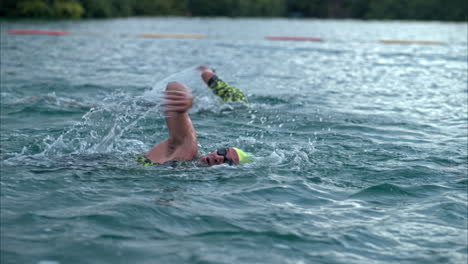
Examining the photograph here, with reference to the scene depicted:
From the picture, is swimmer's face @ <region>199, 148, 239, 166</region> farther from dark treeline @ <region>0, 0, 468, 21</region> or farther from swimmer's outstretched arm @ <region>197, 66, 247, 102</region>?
dark treeline @ <region>0, 0, 468, 21</region>

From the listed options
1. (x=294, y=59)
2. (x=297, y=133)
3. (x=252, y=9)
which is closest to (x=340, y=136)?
(x=297, y=133)

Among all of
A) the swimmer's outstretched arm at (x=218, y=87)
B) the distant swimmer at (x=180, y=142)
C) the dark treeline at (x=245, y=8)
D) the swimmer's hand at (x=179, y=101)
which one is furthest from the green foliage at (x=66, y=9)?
the swimmer's hand at (x=179, y=101)

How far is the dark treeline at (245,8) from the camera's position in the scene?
133 feet

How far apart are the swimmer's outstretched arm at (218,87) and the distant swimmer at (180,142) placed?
2.86 metres

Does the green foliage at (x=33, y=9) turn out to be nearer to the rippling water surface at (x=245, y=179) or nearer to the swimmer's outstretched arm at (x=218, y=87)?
the rippling water surface at (x=245, y=179)

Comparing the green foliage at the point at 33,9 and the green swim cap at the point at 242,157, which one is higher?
the green foliage at the point at 33,9

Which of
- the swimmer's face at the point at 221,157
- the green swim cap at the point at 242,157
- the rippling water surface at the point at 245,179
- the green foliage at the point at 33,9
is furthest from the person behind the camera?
the green foliage at the point at 33,9

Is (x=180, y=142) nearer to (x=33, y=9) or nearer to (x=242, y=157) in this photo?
(x=242, y=157)

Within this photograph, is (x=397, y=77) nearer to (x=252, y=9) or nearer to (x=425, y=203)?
(x=425, y=203)

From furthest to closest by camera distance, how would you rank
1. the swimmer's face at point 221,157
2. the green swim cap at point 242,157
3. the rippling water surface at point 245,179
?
the green swim cap at point 242,157 < the swimmer's face at point 221,157 < the rippling water surface at point 245,179

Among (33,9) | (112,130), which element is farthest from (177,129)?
(33,9)

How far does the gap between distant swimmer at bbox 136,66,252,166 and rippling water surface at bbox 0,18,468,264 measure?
0.14 meters

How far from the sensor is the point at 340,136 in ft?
25.0

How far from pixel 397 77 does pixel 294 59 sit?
4353 millimetres
